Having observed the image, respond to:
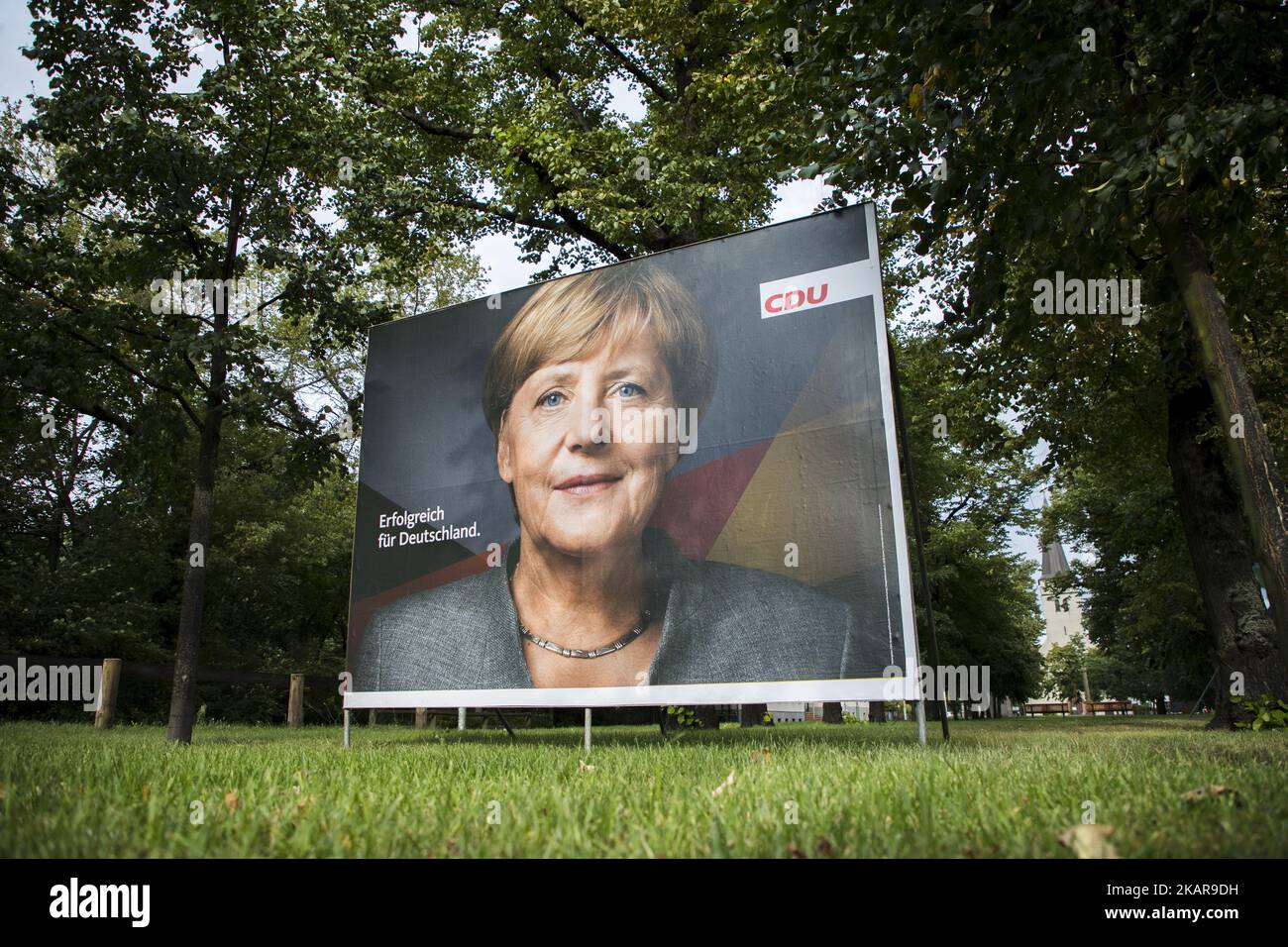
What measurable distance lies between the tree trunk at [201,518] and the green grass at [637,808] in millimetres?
5533

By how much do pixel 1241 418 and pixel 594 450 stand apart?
214 inches

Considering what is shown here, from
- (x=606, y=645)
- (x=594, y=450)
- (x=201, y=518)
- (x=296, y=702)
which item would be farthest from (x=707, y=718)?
(x=296, y=702)

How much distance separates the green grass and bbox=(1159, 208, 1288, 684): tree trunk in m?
1.43

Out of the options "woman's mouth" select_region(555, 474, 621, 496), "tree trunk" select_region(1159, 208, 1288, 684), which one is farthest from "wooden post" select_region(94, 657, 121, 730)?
Result: "tree trunk" select_region(1159, 208, 1288, 684)

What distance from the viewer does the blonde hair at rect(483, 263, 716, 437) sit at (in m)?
8.91

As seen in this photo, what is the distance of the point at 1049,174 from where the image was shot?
635 cm

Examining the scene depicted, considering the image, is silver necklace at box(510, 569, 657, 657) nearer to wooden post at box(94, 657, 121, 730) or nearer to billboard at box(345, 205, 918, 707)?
billboard at box(345, 205, 918, 707)

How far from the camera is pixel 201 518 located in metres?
11.0

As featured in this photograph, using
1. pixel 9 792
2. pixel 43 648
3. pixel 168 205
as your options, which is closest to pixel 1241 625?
pixel 9 792

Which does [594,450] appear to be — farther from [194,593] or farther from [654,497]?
[194,593]

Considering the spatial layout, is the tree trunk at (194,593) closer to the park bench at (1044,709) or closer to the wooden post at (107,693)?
the wooden post at (107,693)

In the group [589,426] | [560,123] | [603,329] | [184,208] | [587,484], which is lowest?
[587,484]

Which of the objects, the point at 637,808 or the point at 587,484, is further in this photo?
the point at 587,484

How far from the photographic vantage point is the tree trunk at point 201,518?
1048 cm
